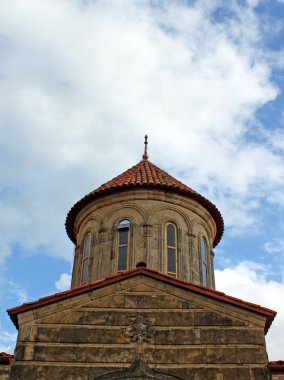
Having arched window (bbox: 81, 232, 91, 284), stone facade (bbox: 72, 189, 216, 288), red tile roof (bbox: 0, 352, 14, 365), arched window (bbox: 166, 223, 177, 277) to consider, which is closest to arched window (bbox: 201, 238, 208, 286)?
stone facade (bbox: 72, 189, 216, 288)

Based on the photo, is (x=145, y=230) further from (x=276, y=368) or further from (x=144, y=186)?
(x=276, y=368)

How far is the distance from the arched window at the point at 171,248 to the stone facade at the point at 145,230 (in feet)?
0.41

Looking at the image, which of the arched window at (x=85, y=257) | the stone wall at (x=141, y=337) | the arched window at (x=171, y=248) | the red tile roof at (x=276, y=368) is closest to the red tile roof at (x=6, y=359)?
the stone wall at (x=141, y=337)

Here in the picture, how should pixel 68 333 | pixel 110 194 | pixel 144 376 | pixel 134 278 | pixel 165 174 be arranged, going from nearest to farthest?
pixel 144 376 < pixel 68 333 < pixel 134 278 < pixel 110 194 < pixel 165 174

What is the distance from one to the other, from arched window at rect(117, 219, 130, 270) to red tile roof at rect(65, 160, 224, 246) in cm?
123

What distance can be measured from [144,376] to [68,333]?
1.85m

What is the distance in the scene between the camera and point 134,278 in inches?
452

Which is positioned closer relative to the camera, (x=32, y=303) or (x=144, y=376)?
(x=144, y=376)

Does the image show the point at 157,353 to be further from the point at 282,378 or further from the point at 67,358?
the point at 282,378

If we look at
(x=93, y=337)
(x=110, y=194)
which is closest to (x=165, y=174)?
(x=110, y=194)

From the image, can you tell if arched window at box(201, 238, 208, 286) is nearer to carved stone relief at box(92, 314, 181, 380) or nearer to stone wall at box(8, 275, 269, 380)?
stone wall at box(8, 275, 269, 380)

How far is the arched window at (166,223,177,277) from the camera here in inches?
618

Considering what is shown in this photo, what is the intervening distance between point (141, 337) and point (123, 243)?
5776 millimetres

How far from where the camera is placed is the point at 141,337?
10.6m
